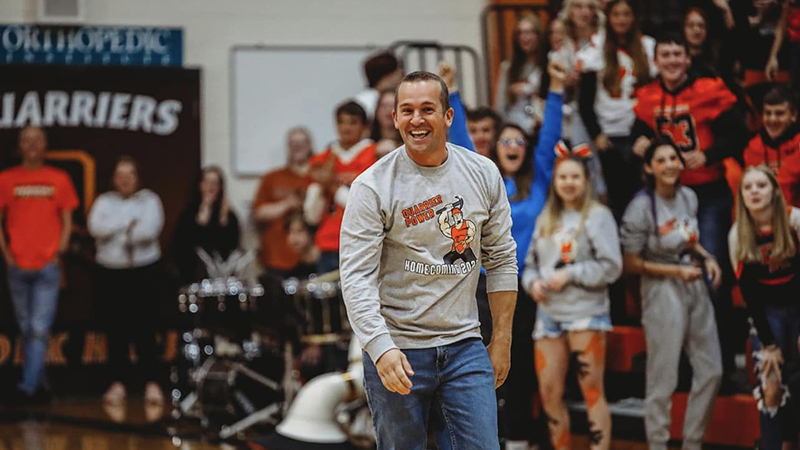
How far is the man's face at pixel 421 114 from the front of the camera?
352cm

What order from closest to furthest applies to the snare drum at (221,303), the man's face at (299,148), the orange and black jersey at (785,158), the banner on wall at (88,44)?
1. the orange and black jersey at (785,158)
2. the snare drum at (221,303)
3. the man's face at (299,148)
4. the banner on wall at (88,44)

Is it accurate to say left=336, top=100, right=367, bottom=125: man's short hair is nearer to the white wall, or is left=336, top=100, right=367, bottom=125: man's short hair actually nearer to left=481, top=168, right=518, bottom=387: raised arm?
left=481, top=168, right=518, bottom=387: raised arm

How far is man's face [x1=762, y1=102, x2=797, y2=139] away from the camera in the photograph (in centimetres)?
573

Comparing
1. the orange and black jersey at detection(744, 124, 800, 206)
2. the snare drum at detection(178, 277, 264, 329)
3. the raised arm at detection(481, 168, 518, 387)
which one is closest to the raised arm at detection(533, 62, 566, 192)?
the orange and black jersey at detection(744, 124, 800, 206)

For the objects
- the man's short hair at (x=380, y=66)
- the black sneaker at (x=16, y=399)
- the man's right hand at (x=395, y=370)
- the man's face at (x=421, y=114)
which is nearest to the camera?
the man's right hand at (x=395, y=370)

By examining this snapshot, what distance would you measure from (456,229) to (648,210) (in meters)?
2.81

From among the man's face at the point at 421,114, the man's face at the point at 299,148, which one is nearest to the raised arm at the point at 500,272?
the man's face at the point at 421,114

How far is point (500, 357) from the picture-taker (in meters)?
3.72

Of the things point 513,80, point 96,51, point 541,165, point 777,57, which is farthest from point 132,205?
point 777,57

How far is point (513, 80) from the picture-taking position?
839 cm

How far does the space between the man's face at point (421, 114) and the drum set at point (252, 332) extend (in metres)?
3.33

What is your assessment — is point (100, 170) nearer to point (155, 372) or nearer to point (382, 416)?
point (155, 372)

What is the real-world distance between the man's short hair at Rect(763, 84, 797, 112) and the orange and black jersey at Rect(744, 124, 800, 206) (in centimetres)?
12

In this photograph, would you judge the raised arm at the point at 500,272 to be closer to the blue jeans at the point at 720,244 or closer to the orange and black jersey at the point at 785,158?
the orange and black jersey at the point at 785,158
